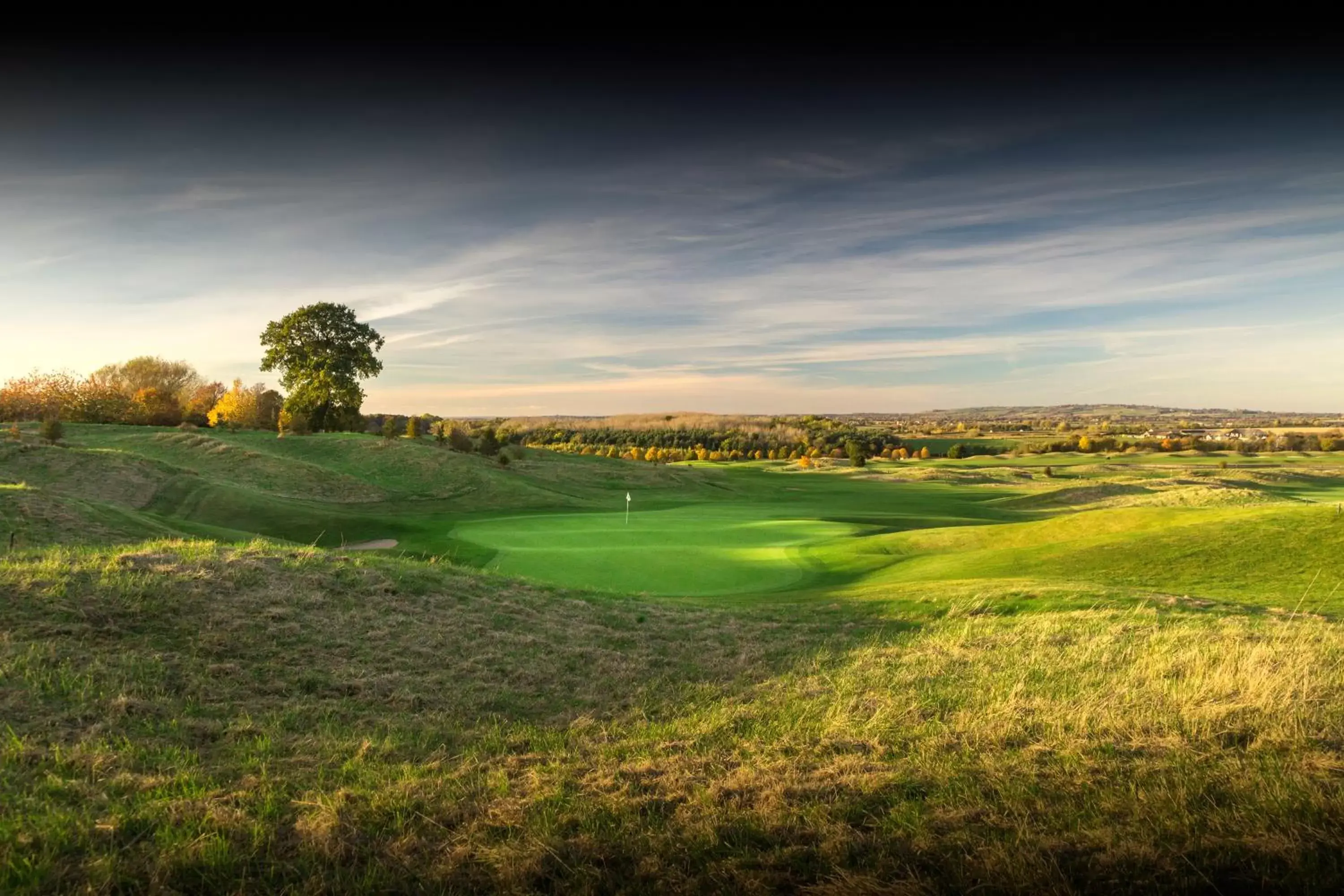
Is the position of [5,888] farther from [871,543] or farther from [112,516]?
[871,543]

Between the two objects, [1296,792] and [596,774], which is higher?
[1296,792]

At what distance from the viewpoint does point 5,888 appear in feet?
11.8

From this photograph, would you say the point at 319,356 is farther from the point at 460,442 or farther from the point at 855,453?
the point at 855,453

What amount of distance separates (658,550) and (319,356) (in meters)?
38.3

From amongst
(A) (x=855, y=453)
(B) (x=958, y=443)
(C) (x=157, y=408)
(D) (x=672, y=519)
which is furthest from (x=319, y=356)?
(B) (x=958, y=443)

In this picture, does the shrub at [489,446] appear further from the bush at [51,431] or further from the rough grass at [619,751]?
the rough grass at [619,751]

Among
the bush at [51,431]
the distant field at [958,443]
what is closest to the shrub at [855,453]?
the distant field at [958,443]

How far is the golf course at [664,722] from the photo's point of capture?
3766mm

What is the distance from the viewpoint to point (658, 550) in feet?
76.0

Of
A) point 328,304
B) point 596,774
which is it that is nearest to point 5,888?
point 596,774

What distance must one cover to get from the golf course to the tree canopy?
3347cm

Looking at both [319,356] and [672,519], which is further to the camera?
[319,356]

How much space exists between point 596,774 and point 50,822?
332cm

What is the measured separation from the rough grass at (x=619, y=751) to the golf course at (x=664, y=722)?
31 mm
